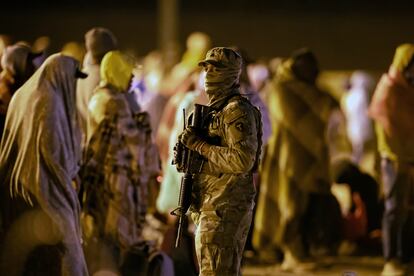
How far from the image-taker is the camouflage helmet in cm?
950

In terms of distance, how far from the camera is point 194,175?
9.53m

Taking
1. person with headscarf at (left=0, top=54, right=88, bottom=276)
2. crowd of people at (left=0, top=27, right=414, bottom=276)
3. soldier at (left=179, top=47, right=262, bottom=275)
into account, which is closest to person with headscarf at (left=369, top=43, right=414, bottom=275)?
crowd of people at (left=0, top=27, right=414, bottom=276)

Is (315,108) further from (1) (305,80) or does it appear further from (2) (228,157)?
(2) (228,157)

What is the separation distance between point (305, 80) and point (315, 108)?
0.32m

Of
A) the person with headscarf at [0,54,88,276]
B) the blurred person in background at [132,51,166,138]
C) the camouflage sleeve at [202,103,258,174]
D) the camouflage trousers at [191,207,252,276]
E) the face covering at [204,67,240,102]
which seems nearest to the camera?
the camouflage sleeve at [202,103,258,174]

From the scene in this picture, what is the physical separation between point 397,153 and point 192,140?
445 centimetres

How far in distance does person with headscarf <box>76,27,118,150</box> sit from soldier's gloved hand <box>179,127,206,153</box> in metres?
3.65

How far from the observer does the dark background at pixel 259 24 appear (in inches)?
1369

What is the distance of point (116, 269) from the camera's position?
39.2ft

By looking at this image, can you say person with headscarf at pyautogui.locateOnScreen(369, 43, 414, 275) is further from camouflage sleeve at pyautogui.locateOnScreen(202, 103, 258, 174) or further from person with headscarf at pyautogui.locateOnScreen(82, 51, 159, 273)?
camouflage sleeve at pyautogui.locateOnScreen(202, 103, 258, 174)

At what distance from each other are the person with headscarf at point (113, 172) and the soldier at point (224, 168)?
2.56 meters

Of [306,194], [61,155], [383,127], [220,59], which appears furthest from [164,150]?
[220,59]

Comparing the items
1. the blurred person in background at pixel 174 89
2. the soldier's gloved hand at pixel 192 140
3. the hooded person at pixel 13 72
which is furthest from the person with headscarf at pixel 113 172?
the blurred person in background at pixel 174 89

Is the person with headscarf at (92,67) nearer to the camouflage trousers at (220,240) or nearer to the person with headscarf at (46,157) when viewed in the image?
the person with headscarf at (46,157)
